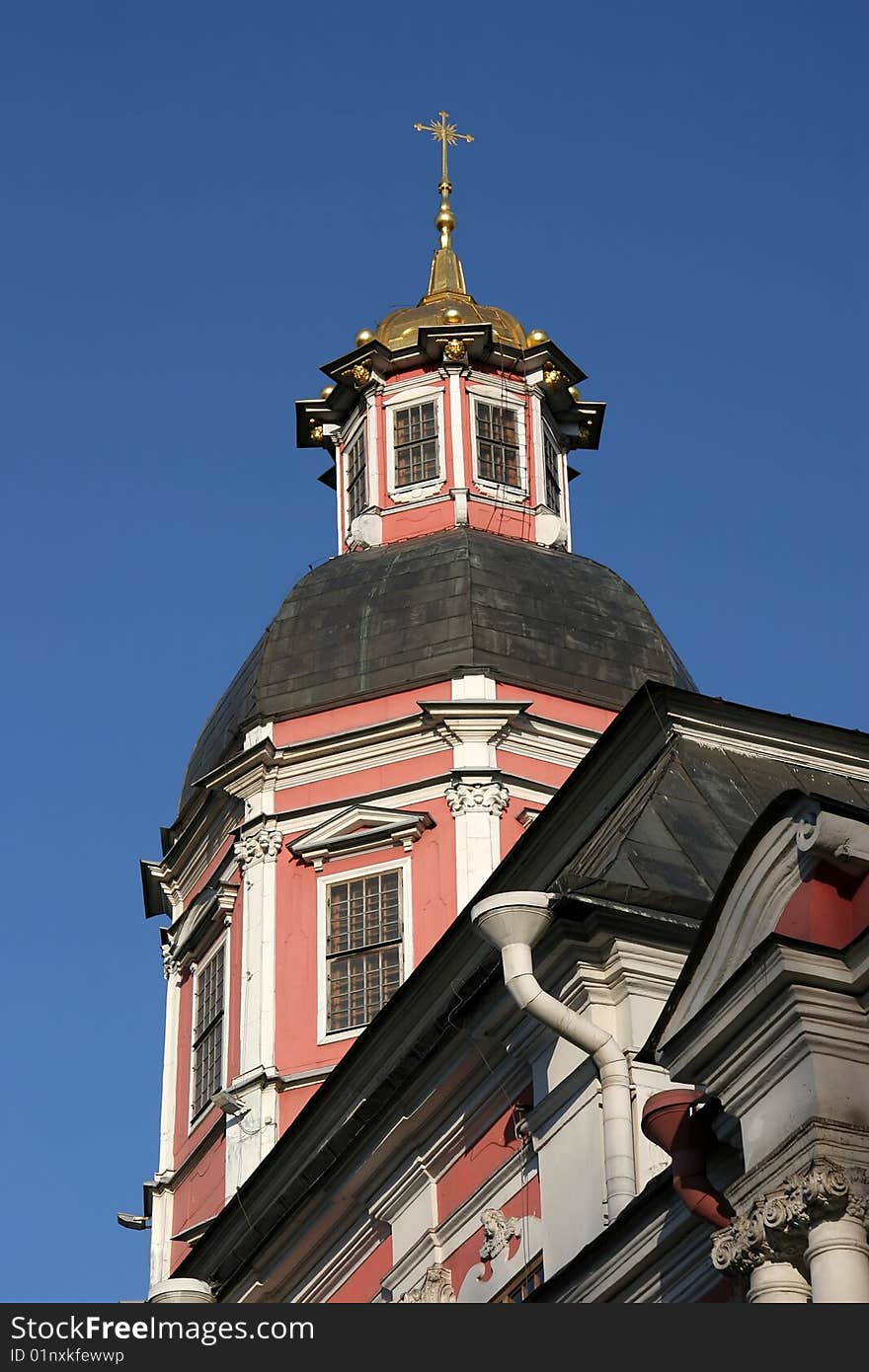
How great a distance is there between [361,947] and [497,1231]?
11.3 m

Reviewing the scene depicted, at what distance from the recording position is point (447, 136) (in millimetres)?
44125

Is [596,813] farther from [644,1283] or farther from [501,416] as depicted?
[501,416]

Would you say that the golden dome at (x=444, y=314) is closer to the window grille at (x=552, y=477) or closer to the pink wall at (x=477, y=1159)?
the window grille at (x=552, y=477)

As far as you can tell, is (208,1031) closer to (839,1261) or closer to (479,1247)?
(479,1247)

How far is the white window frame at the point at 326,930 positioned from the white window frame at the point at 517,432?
7.41 m

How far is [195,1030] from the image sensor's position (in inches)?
1228

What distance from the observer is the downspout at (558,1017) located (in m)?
16.5

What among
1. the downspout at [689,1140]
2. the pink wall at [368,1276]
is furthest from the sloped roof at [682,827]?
the pink wall at [368,1276]

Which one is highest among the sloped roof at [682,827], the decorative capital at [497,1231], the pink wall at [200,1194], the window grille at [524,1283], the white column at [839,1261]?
the pink wall at [200,1194]

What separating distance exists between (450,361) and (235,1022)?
11195 mm

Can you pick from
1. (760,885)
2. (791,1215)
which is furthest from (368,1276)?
(791,1215)

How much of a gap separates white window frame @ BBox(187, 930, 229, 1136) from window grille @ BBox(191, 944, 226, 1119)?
18 millimetres

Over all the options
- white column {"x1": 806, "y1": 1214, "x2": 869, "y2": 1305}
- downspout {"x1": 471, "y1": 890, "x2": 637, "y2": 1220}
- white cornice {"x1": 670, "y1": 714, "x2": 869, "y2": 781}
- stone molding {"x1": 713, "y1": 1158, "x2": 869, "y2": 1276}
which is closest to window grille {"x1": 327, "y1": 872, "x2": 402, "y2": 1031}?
white cornice {"x1": 670, "y1": 714, "x2": 869, "y2": 781}

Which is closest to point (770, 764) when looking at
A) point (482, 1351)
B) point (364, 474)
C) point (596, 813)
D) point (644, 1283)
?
point (596, 813)
